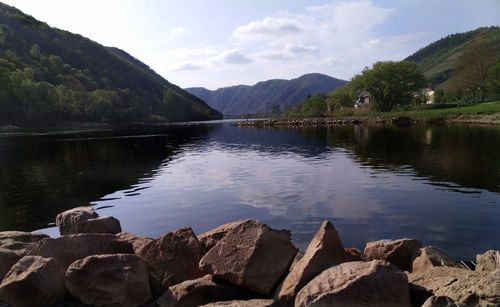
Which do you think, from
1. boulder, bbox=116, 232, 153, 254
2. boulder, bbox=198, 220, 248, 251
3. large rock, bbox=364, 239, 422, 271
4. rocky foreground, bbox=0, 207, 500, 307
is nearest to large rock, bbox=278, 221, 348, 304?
rocky foreground, bbox=0, 207, 500, 307

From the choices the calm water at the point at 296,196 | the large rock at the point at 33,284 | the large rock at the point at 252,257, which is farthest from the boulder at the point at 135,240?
the calm water at the point at 296,196

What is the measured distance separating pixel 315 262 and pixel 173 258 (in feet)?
12.4

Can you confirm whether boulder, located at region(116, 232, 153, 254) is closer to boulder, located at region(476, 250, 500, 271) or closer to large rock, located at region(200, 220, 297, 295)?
large rock, located at region(200, 220, 297, 295)

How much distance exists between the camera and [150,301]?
24.8 ft

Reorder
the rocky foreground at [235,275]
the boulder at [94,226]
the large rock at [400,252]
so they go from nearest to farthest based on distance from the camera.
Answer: the rocky foreground at [235,275] < the large rock at [400,252] < the boulder at [94,226]

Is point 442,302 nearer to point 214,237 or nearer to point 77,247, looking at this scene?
point 214,237

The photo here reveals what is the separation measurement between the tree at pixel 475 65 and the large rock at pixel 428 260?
149 meters

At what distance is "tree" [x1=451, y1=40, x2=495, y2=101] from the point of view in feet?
408

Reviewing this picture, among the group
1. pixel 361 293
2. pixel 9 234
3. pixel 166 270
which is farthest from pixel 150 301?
pixel 9 234

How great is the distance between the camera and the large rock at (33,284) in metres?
6.87

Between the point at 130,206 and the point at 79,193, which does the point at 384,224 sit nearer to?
the point at 130,206

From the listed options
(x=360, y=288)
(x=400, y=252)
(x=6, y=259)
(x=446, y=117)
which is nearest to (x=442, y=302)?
(x=360, y=288)

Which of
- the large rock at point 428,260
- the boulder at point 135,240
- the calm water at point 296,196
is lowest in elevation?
the calm water at point 296,196

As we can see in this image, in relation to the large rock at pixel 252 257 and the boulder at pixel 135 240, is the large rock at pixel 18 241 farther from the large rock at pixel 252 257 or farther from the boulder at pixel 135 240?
the large rock at pixel 252 257
